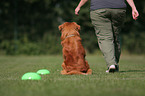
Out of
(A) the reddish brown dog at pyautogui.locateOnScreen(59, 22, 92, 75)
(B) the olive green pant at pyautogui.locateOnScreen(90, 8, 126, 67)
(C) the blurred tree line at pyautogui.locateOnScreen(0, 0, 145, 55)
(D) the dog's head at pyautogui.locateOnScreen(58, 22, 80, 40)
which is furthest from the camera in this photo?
(C) the blurred tree line at pyautogui.locateOnScreen(0, 0, 145, 55)

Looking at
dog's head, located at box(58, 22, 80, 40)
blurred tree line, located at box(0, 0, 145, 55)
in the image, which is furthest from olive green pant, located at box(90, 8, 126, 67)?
blurred tree line, located at box(0, 0, 145, 55)

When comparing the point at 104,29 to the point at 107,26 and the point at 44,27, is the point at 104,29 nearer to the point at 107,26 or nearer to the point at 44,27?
the point at 107,26

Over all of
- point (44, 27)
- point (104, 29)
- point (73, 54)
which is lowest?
point (73, 54)

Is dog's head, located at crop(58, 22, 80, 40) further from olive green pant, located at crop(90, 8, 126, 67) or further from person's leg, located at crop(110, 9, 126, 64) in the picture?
person's leg, located at crop(110, 9, 126, 64)

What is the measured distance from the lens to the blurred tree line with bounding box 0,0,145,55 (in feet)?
73.9

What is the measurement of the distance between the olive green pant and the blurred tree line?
16195mm

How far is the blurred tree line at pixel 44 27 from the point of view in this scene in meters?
22.5

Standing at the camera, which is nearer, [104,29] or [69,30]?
[69,30]

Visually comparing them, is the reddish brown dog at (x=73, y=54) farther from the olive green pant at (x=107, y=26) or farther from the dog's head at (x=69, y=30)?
the olive green pant at (x=107, y=26)

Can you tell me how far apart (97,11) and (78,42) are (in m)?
0.94

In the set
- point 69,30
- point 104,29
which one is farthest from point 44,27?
point 69,30

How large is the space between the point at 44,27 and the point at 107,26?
21.5 meters

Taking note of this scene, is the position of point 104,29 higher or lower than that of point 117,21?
lower

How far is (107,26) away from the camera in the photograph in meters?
6.02
